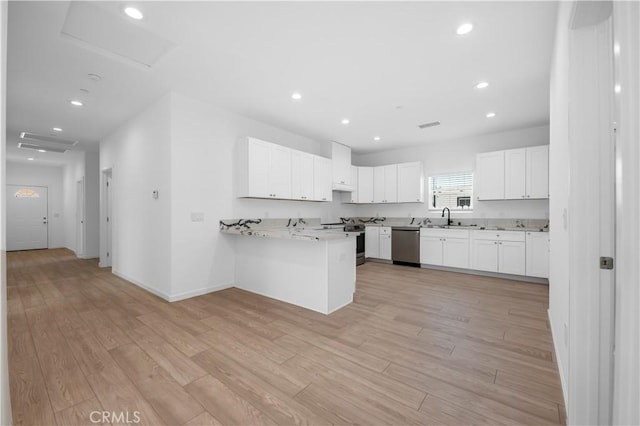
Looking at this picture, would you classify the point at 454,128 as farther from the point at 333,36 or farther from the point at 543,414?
the point at 543,414

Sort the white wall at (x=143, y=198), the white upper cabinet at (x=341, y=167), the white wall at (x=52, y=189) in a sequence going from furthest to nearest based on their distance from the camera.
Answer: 1. the white wall at (x=52, y=189)
2. the white upper cabinet at (x=341, y=167)
3. the white wall at (x=143, y=198)

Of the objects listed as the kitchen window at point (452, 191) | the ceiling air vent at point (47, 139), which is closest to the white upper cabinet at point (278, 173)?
the kitchen window at point (452, 191)

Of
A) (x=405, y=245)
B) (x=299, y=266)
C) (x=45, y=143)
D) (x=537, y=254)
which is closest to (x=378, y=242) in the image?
(x=405, y=245)

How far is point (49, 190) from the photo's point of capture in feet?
29.0

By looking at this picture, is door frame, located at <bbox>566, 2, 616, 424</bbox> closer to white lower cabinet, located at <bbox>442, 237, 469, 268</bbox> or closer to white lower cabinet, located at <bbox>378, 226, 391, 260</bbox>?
white lower cabinet, located at <bbox>442, 237, 469, 268</bbox>

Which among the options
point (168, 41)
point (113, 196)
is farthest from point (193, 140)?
point (113, 196)

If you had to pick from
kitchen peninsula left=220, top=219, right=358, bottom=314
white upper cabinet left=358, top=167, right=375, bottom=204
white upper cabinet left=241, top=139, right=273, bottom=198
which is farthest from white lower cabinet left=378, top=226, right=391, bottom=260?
white upper cabinet left=241, top=139, right=273, bottom=198

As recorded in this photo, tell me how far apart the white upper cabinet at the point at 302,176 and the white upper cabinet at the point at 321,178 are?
0.32 ft

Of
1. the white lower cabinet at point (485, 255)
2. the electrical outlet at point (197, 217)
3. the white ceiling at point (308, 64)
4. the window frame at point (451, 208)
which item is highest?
the white ceiling at point (308, 64)

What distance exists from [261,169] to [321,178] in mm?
1570

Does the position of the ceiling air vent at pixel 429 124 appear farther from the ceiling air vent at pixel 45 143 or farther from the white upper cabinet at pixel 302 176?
the ceiling air vent at pixel 45 143

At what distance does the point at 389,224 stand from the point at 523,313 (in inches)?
149

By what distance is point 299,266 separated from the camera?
3387 millimetres

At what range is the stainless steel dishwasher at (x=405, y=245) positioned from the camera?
18.8ft
